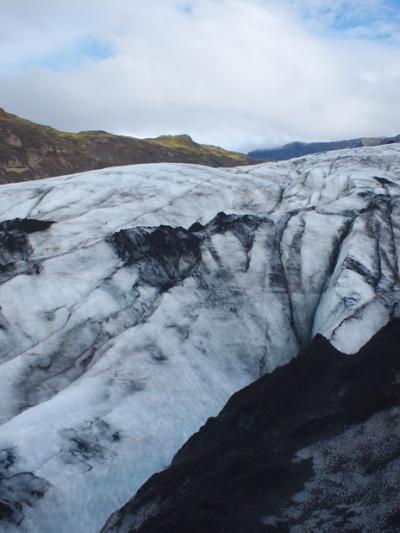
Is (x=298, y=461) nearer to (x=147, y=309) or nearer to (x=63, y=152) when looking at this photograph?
(x=147, y=309)

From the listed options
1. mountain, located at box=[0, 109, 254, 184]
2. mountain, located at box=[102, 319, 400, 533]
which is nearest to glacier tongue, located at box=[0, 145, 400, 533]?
mountain, located at box=[102, 319, 400, 533]

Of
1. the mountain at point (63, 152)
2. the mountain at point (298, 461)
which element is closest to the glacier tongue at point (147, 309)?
the mountain at point (298, 461)

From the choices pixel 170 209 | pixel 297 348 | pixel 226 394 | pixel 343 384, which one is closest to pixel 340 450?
pixel 343 384

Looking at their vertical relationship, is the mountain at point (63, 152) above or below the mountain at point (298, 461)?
above

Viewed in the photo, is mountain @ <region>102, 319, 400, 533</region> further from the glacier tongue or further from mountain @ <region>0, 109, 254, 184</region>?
mountain @ <region>0, 109, 254, 184</region>

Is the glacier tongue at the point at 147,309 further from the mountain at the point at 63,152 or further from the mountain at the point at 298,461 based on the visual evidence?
the mountain at the point at 63,152
